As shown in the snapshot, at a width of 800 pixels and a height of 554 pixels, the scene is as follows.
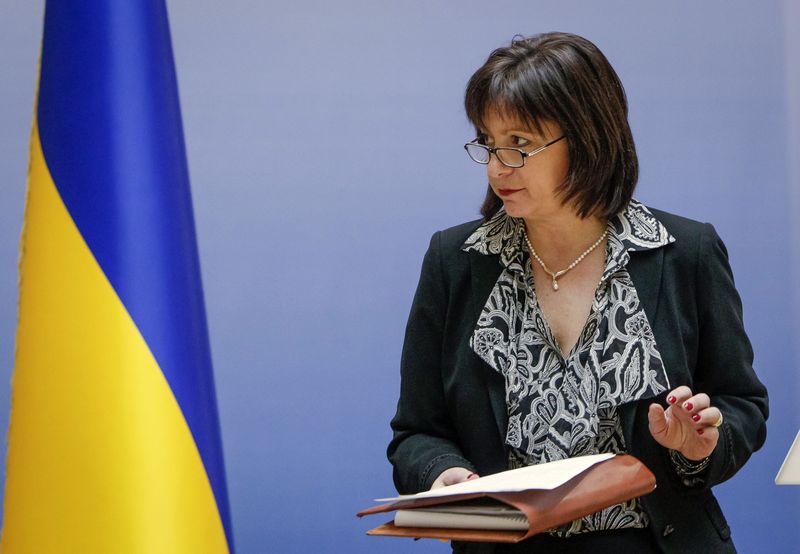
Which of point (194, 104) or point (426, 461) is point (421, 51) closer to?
point (194, 104)

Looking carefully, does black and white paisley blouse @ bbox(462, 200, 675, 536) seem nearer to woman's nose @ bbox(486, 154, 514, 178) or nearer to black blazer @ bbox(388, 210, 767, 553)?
black blazer @ bbox(388, 210, 767, 553)

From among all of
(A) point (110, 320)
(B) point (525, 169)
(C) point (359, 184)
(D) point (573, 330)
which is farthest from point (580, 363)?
(C) point (359, 184)

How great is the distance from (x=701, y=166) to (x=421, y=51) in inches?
30.7

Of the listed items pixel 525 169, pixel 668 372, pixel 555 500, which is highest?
pixel 525 169

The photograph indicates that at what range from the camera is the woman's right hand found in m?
1.52

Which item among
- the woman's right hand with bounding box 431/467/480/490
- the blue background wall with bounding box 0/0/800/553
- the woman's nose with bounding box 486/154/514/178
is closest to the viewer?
the woman's right hand with bounding box 431/467/480/490

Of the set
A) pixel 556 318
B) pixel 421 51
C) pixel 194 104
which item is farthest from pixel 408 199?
pixel 556 318

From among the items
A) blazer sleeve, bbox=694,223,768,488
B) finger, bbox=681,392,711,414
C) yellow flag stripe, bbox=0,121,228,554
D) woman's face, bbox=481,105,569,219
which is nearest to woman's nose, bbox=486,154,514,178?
woman's face, bbox=481,105,569,219

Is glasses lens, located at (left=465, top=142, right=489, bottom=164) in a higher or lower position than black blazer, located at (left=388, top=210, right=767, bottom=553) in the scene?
higher

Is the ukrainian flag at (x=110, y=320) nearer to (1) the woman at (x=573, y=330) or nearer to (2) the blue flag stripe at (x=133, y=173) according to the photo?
(2) the blue flag stripe at (x=133, y=173)

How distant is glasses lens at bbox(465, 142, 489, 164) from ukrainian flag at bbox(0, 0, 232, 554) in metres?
0.48

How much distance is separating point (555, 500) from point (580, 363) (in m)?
0.37

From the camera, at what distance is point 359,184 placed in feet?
8.67

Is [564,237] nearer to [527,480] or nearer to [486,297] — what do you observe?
[486,297]
